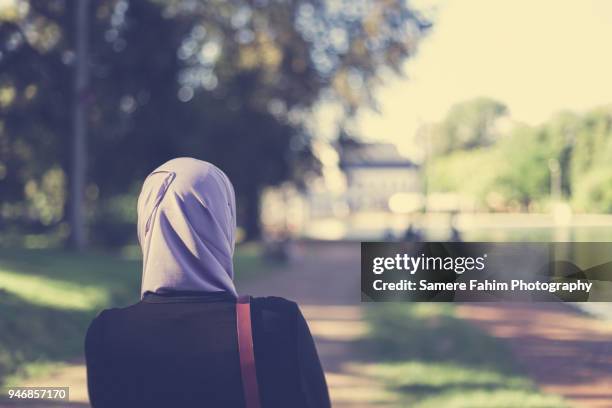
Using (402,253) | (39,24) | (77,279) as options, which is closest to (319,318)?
(77,279)

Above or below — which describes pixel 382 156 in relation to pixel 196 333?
above

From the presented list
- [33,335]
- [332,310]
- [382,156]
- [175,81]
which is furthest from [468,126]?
[175,81]

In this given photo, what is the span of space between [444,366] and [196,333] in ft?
19.2

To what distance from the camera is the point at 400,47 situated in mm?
9539

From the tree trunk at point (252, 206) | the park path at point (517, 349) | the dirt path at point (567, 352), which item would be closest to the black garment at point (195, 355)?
the park path at point (517, 349)

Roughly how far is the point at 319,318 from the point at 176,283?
366 inches

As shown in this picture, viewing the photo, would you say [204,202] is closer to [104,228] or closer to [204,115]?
[204,115]

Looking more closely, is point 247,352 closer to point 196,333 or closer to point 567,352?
point 196,333

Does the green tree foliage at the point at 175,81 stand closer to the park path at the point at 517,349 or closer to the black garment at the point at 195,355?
the park path at the point at 517,349

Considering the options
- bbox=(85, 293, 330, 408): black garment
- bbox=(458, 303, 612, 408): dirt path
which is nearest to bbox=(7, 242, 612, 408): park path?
bbox=(458, 303, 612, 408): dirt path

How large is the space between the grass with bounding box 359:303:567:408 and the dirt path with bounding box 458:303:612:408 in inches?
7.7

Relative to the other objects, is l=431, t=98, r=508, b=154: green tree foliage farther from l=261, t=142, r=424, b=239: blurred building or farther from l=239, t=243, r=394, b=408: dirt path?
l=239, t=243, r=394, b=408: dirt path

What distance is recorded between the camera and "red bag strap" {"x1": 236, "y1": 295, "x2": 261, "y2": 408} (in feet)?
5.74

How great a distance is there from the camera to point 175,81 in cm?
1438
